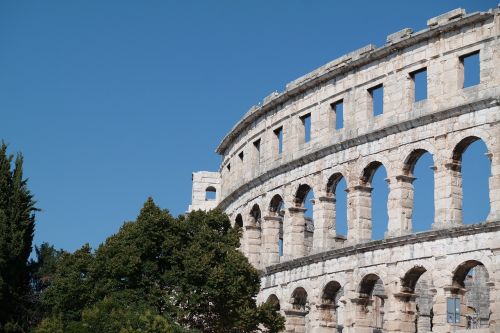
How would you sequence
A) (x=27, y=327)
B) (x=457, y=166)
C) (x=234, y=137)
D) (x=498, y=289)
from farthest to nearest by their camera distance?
(x=234, y=137) < (x=27, y=327) < (x=457, y=166) < (x=498, y=289)

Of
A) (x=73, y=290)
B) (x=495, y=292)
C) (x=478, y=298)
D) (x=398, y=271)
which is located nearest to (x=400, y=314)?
(x=398, y=271)

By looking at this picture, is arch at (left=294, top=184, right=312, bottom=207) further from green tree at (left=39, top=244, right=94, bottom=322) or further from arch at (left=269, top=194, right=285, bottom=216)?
green tree at (left=39, top=244, right=94, bottom=322)

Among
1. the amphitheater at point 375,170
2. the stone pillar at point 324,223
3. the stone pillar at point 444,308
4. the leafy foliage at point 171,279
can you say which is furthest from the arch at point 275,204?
the stone pillar at point 444,308

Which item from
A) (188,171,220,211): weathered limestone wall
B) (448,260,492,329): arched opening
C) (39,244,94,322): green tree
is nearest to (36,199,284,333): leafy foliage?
(39,244,94,322): green tree

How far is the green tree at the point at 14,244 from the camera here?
40438mm

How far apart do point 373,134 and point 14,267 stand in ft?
47.8

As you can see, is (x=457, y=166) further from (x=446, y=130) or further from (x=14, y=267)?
(x=14, y=267)

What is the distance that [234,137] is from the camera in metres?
50.2

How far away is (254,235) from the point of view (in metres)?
46.8

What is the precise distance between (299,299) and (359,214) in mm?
5153

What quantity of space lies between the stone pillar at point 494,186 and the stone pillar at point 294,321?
10731mm

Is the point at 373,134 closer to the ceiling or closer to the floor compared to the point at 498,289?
closer to the ceiling

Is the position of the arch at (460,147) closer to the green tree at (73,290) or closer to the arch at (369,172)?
the arch at (369,172)

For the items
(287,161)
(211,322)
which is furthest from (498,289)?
(287,161)
